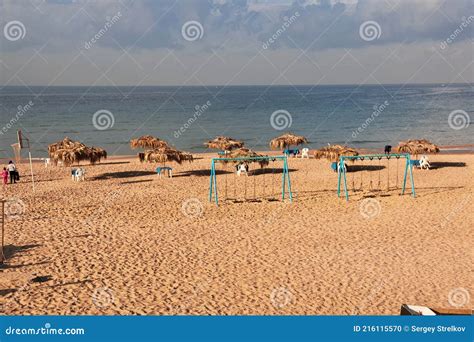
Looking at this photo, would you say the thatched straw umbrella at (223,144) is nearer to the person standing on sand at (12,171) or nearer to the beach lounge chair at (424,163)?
the beach lounge chair at (424,163)

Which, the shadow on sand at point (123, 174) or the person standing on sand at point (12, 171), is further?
the shadow on sand at point (123, 174)

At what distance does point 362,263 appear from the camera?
12.6 meters

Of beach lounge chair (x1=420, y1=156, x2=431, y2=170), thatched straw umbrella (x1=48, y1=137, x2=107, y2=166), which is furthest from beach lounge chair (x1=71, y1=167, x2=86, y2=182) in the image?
beach lounge chair (x1=420, y1=156, x2=431, y2=170)

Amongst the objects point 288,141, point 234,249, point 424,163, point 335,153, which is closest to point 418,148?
point 424,163

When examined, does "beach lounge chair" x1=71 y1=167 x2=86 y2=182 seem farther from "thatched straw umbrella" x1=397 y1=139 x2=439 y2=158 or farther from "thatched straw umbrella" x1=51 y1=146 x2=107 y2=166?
"thatched straw umbrella" x1=397 y1=139 x2=439 y2=158

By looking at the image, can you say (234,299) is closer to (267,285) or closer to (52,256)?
(267,285)

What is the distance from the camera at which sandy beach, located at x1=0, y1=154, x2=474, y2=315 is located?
33.7ft

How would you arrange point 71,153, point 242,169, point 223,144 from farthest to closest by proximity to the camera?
1. point 223,144
2. point 242,169
3. point 71,153

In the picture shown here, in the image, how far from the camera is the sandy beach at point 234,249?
1027 centimetres

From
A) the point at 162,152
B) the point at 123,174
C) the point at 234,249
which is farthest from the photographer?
the point at 123,174

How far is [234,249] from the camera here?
1377 cm

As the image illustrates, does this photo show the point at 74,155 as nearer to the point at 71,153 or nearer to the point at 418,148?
the point at 71,153

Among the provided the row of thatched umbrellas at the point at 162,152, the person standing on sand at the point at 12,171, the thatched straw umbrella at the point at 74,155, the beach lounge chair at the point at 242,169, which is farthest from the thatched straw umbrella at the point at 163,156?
the person standing on sand at the point at 12,171

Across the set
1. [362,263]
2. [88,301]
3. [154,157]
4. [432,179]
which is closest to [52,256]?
[88,301]
